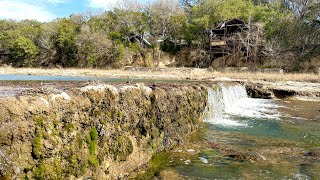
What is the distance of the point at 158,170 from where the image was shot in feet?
20.9

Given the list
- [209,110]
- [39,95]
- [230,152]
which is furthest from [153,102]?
[209,110]

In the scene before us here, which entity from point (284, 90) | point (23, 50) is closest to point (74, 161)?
point (284, 90)

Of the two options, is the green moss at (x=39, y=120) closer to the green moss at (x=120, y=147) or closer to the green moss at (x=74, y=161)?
the green moss at (x=74, y=161)

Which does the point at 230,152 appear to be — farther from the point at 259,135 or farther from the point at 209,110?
the point at 209,110

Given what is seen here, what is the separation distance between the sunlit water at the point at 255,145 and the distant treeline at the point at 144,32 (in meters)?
31.0

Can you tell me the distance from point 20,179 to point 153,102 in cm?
425

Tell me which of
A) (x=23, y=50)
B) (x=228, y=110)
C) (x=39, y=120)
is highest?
(x=23, y=50)

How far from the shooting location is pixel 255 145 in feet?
29.3

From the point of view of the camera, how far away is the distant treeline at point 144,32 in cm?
4444

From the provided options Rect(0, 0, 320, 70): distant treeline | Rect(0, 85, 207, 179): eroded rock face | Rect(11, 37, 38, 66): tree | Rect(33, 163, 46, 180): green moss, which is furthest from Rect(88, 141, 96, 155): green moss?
Rect(11, 37, 38, 66): tree

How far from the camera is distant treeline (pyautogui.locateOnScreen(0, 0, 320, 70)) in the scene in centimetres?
4444

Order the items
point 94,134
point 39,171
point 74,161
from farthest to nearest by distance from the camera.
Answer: point 94,134 < point 74,161 < point 39,171

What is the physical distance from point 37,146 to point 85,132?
111cm

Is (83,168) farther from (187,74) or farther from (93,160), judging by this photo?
(187,74)
